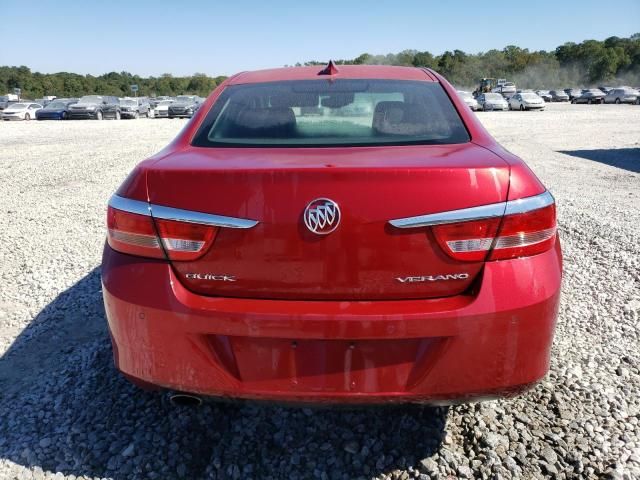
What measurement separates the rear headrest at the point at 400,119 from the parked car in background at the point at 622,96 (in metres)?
54.7

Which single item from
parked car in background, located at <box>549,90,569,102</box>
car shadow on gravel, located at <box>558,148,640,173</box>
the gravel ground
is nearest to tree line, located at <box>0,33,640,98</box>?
parked car in background, located at <box>549,90,569,102</box>

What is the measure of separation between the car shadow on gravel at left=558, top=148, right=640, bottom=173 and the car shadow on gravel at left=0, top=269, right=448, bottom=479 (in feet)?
34.8

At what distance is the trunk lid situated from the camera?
1697 mm

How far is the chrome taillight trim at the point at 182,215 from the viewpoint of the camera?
173 centimetres

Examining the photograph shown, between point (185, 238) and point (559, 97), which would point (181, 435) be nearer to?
point (185, 238)

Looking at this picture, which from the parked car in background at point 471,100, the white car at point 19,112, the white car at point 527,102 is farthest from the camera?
the white car at point 527,102

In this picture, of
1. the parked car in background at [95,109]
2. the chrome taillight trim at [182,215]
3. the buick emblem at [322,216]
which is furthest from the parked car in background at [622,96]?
the chrome taillight trim at [182,215]

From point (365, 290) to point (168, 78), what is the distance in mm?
112900

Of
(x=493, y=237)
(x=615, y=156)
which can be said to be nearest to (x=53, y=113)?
(x=615, y=156)

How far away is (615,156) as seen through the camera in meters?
13.0

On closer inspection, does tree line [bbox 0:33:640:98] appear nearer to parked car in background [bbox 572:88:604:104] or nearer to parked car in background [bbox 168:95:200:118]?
parked car in background [bbox 572:88:604:104]

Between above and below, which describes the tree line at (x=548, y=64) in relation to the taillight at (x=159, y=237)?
above

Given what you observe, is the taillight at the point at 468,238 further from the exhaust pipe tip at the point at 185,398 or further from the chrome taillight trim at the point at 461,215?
the exhaust pipe tip at the point at 185,398

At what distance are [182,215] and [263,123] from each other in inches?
31.8
